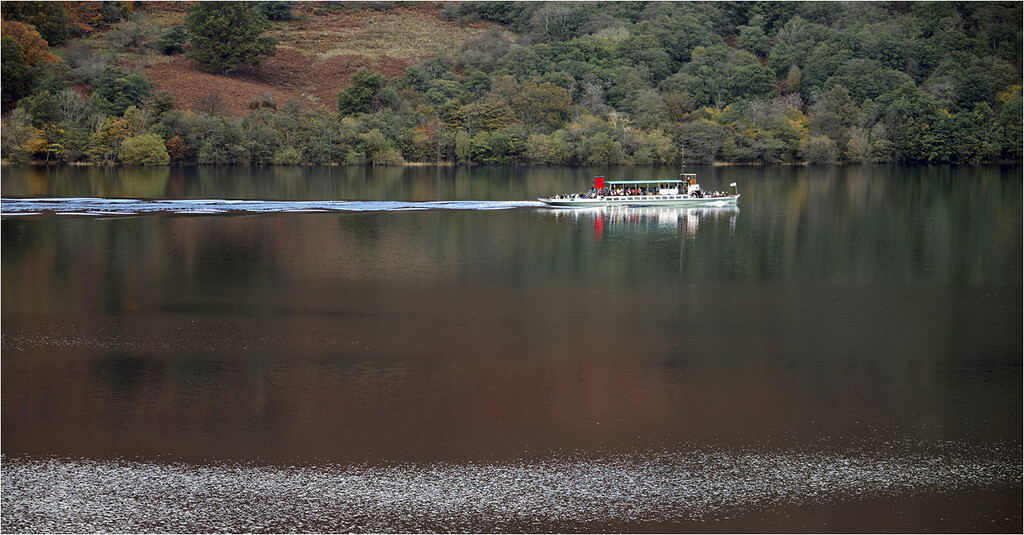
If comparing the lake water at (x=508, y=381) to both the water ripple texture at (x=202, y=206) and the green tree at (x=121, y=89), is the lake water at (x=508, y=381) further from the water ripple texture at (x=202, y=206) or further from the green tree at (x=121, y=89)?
the green tree at (x=121, y=89)

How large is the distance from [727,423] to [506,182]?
6938 centimetres

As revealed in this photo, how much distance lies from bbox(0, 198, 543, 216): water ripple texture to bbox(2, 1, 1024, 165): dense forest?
47.2 meters

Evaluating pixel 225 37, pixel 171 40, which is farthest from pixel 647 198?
pixel 171 40

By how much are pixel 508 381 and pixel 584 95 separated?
112692 mm

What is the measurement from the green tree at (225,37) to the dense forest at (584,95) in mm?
266

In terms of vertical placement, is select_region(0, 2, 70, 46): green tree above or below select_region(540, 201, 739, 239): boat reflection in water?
above

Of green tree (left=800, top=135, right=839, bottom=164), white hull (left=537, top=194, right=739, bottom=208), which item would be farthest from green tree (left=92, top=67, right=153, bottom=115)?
green tree (left=800, top=135, right=839, bottom=164)

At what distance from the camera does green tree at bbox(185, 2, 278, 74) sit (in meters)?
140

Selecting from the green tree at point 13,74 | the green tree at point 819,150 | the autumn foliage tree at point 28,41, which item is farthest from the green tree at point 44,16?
the green tree at point 819,150

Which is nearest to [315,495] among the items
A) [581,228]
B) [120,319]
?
[120,319]

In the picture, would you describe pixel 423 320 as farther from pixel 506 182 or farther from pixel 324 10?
pixel 324 10

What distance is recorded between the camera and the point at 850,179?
3649 inches

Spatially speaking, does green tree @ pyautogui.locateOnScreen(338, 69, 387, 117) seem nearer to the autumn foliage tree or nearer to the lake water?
the autumn foliage tree

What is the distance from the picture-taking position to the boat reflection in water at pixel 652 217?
56156 mm
